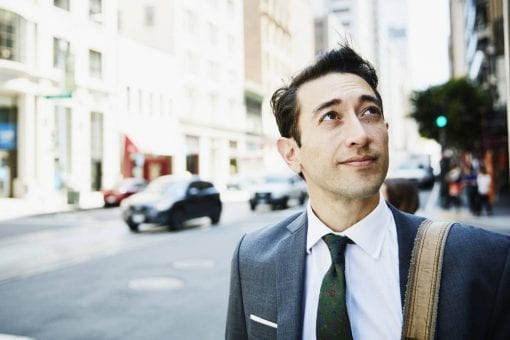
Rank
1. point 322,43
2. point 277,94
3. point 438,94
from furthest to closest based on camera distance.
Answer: point 322,43
point 438,94
point 277,94

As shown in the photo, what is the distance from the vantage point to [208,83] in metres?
40.8

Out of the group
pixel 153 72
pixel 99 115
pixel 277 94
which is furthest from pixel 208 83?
pixel 277 94

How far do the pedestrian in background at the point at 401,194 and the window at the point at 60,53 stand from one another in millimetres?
11544

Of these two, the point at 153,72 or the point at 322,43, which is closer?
the point at 153,72

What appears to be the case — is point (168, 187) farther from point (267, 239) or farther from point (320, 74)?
point (320, 74)

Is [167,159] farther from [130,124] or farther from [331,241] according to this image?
[331,241]

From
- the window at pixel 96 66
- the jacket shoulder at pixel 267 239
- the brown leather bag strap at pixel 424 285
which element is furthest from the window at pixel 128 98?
the brown leather bag strap at pixel 424 285

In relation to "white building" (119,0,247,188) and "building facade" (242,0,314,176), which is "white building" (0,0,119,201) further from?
"building facade" (242,0,314,176)

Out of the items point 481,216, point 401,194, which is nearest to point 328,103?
point 401,194

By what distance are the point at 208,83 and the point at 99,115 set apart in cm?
2190

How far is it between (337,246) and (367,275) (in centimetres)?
15

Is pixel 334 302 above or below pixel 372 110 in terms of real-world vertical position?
below

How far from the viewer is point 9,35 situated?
30.5ft

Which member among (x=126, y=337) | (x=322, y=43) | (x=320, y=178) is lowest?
(x=126, y=337)
